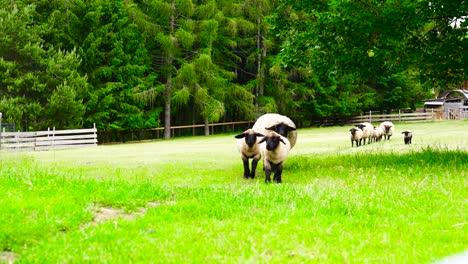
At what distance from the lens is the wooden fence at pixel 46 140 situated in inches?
1356

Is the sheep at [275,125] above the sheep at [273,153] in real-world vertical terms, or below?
above

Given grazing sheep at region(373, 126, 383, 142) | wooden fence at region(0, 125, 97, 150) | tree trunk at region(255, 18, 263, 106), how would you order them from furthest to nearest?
1. tree trunk at region(255, 18, 263, 106)
2. wooden fence at region(0, 125, 97, 150)
3. grazing sheep at region(373, 126, 383, 142)

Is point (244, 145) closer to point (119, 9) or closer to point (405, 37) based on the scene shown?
point (405, 37)

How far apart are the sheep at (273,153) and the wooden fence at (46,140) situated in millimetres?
24980

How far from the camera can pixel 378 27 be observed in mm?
15945

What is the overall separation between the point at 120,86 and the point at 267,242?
132ft

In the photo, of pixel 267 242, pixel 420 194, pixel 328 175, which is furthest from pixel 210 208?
pixel 328 175

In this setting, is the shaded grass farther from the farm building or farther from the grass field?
the farm building

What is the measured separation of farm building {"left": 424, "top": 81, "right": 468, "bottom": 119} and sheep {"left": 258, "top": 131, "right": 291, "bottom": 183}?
60.3 meters

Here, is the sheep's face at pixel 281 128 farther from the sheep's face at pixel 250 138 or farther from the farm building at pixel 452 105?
the farm building at pixel 452 105

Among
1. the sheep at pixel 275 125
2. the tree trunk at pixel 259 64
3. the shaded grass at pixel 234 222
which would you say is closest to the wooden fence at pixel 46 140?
the tree trunk at pixel 259 64

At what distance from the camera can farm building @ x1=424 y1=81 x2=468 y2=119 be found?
67875 mm

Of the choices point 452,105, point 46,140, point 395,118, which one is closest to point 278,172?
point 46,140

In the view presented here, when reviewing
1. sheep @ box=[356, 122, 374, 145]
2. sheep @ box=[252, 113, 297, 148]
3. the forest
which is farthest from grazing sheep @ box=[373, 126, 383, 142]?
sheep @ box=[252, 113, 297, 148]
